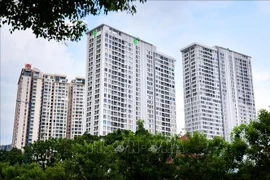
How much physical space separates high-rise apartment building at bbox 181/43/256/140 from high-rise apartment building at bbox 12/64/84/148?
1141 inches

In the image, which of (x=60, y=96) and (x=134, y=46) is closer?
(x=134, y=46)

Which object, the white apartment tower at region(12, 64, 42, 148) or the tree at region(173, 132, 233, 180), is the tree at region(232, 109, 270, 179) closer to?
the tree at region(173, 132, 233, 180)

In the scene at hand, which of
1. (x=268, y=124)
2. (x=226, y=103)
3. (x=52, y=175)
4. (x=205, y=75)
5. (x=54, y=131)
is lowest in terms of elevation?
(x=52, y=175)

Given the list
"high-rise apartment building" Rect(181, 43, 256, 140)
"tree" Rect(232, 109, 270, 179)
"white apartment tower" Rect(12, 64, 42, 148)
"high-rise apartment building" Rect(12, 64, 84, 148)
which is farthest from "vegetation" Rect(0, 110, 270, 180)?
"white apartment tower" Rect(12, 64, 42, 148)

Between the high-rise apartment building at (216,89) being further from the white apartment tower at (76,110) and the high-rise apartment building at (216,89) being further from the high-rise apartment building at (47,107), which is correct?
the high-rise apartment building at (47,107)

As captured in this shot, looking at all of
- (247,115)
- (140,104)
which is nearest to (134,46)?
(140,104)

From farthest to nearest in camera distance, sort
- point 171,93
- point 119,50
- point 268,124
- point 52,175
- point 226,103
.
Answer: point 226,103
point 171,93
point 119,50
point 52,175
point 268,124

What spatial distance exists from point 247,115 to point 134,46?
1262 inches

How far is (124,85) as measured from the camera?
59.5 metres

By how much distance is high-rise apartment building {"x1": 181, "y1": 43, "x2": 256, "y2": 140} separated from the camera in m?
72.1

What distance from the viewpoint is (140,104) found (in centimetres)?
6134

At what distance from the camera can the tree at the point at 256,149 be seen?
13320 mm

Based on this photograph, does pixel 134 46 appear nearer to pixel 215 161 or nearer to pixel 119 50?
pixel 119 50

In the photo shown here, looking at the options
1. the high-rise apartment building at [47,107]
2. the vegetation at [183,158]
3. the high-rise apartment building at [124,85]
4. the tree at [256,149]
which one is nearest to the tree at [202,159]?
the vegetation at [183,158]
